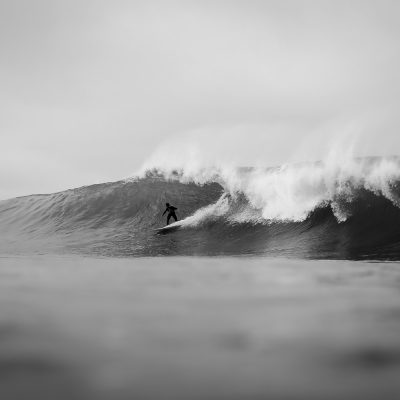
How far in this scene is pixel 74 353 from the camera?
6.42 feet

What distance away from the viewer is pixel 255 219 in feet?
40.5

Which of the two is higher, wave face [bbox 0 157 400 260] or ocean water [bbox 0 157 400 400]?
wave face [bbox 0 157 400 260]

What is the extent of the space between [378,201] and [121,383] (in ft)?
35.7

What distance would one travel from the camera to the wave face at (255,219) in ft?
30.9

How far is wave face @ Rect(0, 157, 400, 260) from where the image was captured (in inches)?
371

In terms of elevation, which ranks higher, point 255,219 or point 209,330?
point 255,219

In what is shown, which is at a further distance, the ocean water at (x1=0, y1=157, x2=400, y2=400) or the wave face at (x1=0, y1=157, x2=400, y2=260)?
the wave face at (x1=0, y1=157, x2=400, y2=260)

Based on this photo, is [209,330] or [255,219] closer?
[209,330]

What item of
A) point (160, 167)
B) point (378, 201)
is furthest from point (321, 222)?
point (160, 167)

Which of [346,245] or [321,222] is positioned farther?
[321,222]

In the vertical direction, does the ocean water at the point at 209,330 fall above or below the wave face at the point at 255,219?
below

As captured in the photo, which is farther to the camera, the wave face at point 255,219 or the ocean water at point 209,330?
the wave face at point 255,219

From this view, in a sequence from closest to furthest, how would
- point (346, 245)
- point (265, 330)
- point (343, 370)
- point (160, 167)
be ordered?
point (343, 370), point (265, 330), point (346, 245), point (160, 167)

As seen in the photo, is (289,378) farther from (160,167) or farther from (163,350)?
(160,167)
